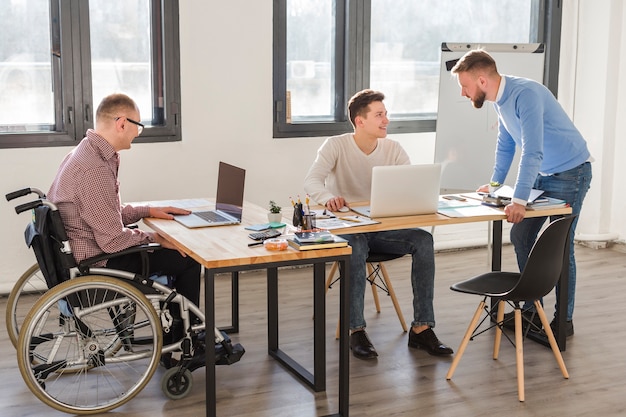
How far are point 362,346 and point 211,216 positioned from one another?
951 millimetres

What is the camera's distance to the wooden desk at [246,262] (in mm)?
3041

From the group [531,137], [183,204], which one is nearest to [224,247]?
[183,204]

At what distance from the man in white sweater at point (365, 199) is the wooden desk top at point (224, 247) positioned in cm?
49

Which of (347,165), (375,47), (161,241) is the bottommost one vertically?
(161,241)

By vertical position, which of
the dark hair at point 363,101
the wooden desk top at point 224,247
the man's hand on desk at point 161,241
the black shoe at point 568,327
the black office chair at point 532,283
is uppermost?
the dark hair at point 363,101

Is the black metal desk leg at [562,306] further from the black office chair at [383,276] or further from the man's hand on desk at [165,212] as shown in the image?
the man's hand on desk at [165,212]

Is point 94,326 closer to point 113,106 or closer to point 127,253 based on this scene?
point 127,253

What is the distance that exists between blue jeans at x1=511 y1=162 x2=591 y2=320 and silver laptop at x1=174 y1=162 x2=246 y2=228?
1.51m

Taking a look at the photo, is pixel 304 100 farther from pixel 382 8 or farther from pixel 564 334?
pixel 564 334

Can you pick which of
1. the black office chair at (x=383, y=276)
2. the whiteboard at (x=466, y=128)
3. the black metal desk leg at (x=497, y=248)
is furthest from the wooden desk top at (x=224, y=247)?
the whiteboard at (x=466, y=128)

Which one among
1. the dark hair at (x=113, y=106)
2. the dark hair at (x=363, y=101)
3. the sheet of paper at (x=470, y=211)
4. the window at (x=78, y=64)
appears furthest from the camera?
the window at (x=78, y=64)

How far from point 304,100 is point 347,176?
5.39 ft

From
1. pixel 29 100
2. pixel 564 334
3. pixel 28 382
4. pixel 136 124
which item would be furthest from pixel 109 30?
pixel 564 334

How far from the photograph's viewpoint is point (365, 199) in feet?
14.3
